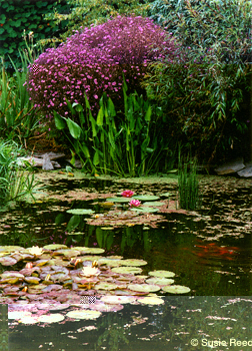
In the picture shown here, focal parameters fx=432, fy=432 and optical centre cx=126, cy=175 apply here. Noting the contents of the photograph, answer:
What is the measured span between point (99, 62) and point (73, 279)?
288cm

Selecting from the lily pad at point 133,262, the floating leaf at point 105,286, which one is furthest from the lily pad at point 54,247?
the floating leaf at point 105,286

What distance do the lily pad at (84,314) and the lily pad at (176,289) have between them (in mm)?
378

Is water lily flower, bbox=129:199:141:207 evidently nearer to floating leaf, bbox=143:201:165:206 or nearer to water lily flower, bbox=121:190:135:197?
floating leaf, bbox=143:201:165:206

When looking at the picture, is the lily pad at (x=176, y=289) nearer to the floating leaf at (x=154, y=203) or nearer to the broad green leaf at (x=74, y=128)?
the floating leaf at (x=154, y=203)

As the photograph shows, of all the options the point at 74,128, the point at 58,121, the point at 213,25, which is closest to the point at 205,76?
the point at 213,25

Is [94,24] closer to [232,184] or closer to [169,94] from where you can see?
[169,94]

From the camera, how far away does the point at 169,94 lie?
163 inches

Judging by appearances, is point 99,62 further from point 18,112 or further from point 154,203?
point 154,203

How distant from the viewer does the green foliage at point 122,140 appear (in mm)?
4254

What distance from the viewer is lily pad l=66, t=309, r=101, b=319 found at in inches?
63.8

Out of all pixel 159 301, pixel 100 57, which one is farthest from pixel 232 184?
pixel 159 301

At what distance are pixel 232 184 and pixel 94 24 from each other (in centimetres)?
204

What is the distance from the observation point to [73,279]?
201 centimetres

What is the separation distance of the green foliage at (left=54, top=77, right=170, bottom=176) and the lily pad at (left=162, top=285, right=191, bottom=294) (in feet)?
7.62
